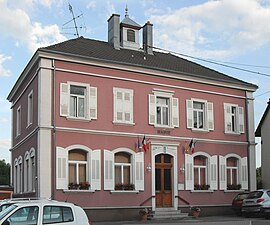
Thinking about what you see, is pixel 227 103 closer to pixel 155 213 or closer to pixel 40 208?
pixel 155 213

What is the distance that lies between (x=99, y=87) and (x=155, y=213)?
24.0 feet

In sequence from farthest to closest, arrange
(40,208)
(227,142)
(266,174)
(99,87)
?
(266,174)
(227,142)
(99,87)
(40,208)

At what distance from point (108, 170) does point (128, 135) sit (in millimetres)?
2235

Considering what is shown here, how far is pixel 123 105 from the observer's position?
26.2 meters

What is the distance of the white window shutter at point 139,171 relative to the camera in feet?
85.6

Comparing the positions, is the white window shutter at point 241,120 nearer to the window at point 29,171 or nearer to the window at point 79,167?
the window at point 79,167

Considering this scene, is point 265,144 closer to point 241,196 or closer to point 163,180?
point 241,196

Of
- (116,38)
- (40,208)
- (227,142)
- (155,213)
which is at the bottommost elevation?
(155,213)

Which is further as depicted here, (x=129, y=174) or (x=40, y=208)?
(x=129, y=174)

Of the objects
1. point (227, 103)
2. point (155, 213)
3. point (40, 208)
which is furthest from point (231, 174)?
point (40, 208)

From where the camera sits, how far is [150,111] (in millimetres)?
27125

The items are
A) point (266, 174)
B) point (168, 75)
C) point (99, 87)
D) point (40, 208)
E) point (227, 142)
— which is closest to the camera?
point (40, 208)

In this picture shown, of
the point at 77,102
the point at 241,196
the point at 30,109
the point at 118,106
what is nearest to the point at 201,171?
the point at 241,196

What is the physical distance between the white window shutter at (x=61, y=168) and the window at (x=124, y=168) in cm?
231
